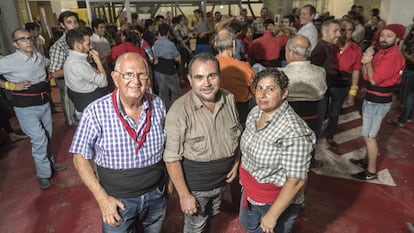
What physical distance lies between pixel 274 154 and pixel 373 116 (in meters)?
2.16

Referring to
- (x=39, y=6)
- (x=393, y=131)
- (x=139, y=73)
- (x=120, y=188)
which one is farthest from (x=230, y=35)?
(x=39, y=6)

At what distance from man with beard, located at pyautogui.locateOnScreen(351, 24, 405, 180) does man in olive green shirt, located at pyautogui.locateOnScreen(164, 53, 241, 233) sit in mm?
1888

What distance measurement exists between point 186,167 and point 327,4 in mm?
14814

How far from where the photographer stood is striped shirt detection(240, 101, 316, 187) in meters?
1.44

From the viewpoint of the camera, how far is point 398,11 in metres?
7.78

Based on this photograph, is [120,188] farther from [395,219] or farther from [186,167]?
[395,219]

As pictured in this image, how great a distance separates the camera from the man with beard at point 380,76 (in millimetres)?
2777

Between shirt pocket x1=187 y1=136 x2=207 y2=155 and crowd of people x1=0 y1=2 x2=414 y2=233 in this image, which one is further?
shirt pocket x1=187 y1=136 x2=207 y2=155

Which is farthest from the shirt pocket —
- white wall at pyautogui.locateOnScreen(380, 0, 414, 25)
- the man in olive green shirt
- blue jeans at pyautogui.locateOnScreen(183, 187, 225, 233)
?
white wall at pyautogui.locateOnScreen(380, 0, 414, 25)

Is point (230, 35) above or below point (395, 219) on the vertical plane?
above

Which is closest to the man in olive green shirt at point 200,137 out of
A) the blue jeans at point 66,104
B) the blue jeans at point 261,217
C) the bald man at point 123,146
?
the bald man at point 123,146

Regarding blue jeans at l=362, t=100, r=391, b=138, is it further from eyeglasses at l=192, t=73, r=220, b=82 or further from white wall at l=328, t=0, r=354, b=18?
white wall at l=328, t=0, r=354, b=18

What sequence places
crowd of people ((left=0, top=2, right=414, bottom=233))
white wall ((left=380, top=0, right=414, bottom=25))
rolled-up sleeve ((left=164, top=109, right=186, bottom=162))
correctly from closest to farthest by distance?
1. crowd of people ((left=0, top=2, right=414, bottom=233))
2. rolled-up sleeve ((left=164, top=109, right=186, bottom=162))
3. white wall ((left=380, top=0, right=414, bottom=25))

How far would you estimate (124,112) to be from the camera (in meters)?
1.63
